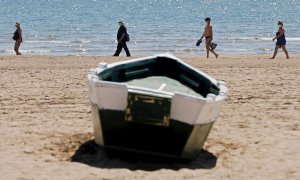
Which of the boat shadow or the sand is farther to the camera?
the boat shadow

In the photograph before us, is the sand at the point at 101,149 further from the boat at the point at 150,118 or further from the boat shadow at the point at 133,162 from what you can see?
the boat at the point at 150,118

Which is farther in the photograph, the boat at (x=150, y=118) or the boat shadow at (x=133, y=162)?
the boat shadow at (x=133, y=162)

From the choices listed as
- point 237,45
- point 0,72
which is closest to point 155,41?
point 237,45

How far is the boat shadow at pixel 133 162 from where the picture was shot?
27.7 feet

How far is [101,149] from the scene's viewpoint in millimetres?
9188

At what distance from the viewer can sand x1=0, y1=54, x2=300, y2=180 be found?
825cm

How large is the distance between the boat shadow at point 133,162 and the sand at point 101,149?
13 mm

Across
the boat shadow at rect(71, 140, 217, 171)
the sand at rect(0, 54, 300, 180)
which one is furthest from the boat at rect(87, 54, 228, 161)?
the sand at rect(0, 54, 300, 180)

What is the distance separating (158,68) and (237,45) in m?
24.4

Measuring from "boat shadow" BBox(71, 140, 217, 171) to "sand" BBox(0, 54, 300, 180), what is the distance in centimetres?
1

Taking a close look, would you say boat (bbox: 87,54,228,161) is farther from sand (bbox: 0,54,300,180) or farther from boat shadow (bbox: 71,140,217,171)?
sand (bbox: 0,54,300,180)

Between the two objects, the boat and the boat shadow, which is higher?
the boat

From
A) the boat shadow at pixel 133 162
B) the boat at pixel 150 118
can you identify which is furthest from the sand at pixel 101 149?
the boat at pixel 150 118

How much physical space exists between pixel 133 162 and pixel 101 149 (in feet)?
2.42
